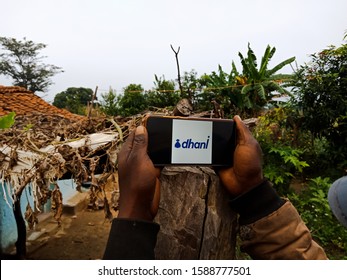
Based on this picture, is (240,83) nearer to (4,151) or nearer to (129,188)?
(4,151)

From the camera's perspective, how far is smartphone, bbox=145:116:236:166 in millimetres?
851

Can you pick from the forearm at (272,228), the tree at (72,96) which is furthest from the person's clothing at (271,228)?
the tree at (72,96)

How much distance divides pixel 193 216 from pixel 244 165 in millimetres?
251

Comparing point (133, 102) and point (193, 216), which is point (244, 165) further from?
point (133, 102)

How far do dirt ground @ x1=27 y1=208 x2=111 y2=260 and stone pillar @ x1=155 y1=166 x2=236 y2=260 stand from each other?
11.8ft

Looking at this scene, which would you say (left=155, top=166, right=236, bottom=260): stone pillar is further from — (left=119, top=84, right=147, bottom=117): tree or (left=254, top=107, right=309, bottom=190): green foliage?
(left=119, top=84, right=147, bottom=117): tree

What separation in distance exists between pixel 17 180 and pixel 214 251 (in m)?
1.79

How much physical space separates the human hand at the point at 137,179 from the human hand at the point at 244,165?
0.27 m

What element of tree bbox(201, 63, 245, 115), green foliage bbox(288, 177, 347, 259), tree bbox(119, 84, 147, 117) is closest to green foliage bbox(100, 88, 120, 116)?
tree bbox(119, 84, 147, 117)

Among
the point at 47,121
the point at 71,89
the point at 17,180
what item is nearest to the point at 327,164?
the point at 47,121

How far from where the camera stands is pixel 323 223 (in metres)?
4.25

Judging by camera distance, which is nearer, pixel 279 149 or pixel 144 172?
pixel 144 172

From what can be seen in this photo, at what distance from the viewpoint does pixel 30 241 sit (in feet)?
16.9

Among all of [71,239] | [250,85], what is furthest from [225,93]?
[71,239]
